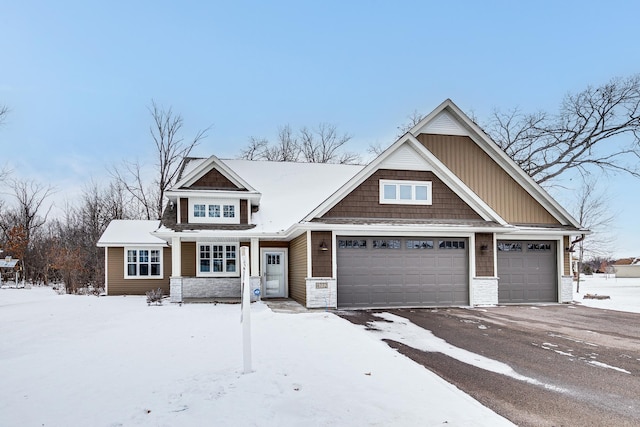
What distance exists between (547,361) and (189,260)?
13.8m

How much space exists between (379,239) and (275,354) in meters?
7.59

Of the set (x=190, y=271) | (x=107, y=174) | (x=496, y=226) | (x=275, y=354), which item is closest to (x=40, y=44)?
(x=190, y=271)

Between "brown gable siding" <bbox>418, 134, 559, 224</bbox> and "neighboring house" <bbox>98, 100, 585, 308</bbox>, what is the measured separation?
1.5 inches

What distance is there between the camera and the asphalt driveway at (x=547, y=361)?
4.90m

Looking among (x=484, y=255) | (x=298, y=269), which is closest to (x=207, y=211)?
(x=298, y=269)

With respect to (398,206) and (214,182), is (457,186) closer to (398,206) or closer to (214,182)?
(398,206)

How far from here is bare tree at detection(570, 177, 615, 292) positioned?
2958 cm

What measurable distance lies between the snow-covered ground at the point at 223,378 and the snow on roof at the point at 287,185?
22.8 feet

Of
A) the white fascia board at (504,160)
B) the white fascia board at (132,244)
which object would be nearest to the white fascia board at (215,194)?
the white fascia board at (132,244)

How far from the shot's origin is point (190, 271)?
57.7 feet

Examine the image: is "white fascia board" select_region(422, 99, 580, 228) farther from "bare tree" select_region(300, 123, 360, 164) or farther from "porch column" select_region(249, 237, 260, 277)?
"bare tree" select_region(300, 123, 360, 164)

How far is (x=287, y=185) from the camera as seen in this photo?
19.5 m

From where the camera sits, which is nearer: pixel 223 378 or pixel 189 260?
pixel 223 378

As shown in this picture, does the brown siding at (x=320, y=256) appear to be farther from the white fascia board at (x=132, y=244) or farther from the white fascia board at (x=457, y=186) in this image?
the white fascia board at (x=132, y=244)
